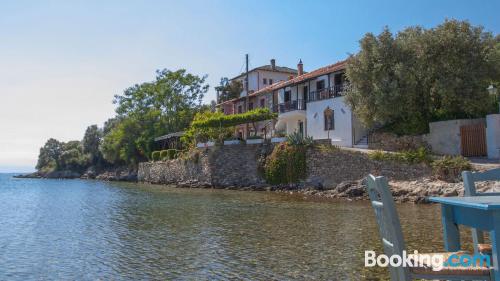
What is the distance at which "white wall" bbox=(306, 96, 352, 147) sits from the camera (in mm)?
31491

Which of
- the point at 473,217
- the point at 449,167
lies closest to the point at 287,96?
the point at 449,167

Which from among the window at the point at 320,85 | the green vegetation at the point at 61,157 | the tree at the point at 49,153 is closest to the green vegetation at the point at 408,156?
the window at the point at 320,85

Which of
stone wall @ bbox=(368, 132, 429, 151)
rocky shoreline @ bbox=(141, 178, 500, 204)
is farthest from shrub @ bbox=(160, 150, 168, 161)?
stone wall @ bbox=(368, 132, 429, 151)

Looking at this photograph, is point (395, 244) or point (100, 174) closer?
point (395, 244)

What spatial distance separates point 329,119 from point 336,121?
2.88ft

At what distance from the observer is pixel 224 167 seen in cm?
3769

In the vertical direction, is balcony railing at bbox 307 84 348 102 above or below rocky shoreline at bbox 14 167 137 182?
above

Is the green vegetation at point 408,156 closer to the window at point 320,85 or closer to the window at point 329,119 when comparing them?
the window at point 329,119

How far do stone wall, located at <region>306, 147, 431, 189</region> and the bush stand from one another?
684 millimetres

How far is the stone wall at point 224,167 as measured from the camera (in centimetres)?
3512

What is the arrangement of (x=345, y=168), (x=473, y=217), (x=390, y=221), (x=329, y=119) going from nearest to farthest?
(x=390, y=221) → (x=473, y=217) → (x=345, y=168) → (x=329, y=119)

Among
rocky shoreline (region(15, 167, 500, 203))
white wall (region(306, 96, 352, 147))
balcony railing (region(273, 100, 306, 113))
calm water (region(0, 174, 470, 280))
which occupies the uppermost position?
balcony railing (region(273, 100, 306, 113))

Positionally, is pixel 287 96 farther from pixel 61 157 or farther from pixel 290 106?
pixel 61 157

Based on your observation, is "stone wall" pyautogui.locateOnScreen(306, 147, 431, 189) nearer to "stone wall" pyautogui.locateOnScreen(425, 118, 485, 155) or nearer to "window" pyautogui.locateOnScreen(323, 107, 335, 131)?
"stone wall" pyautogui.locateOnScreen(425, 118, 485, 155)
